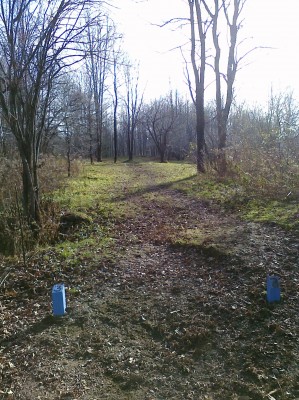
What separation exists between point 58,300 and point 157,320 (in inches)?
50.2

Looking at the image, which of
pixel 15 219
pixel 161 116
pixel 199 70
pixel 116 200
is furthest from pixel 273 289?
pixel 161 116

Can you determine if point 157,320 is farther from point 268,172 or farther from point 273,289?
point 268,172

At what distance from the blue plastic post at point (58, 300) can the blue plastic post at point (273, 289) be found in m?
2.57

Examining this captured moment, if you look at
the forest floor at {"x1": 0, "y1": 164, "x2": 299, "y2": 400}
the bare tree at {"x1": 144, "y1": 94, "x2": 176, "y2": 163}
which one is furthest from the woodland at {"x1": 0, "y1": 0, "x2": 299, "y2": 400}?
the bare tree at {"x1": 144, "y1": 94, "x2": 176, "y2": 163}

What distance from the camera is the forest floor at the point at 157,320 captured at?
3.00 metres

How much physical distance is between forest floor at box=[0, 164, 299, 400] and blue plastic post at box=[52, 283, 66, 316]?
101mm

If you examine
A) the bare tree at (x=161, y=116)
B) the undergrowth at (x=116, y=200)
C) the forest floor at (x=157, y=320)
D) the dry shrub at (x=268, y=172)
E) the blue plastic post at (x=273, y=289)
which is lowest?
the forest floor at (x=157, y=320)

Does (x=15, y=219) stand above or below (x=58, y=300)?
above

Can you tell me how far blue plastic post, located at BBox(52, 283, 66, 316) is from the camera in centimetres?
408

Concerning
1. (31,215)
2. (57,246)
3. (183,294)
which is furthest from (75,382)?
(31,215)

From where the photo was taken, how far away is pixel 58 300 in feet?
13.4

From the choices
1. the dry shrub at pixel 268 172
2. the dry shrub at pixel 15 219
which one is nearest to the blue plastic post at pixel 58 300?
the dry shrub at pixel 15 219

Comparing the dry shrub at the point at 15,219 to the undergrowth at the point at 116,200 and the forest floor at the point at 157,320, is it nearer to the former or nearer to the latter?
the undergrowth at the point at 116,200

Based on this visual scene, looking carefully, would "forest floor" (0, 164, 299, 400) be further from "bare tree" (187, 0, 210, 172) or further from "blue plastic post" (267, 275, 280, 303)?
"bare tree" (187, 0, 210, 172)
